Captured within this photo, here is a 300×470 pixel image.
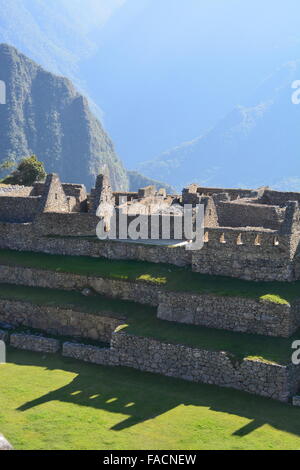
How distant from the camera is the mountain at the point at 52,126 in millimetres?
130000

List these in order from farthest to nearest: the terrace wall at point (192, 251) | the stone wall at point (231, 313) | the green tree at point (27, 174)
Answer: the green tree at point (27, 174) → the terrace wall at point (192, 251) → the stone wall at point (231, 313)

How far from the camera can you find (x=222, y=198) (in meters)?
29.7

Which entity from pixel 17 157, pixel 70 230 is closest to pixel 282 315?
pixel 70 230

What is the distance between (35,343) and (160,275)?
16.1 feet

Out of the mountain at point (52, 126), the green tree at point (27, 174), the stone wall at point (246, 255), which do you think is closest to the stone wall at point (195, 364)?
the stone wall at point (246, 255)

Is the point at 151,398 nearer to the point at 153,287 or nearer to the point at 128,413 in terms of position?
the point at 128,413

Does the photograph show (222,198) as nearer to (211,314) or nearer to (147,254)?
(147,254)

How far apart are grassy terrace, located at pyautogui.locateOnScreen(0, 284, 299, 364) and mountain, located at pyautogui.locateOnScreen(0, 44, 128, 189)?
100450 mm

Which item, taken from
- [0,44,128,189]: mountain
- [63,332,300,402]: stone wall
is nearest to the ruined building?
[63,332,300,402]: stone wall

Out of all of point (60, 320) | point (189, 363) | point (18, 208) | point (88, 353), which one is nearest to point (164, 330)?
point (189, 363)

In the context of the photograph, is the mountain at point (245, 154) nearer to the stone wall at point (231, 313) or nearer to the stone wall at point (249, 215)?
the stone wall at point (249, 215)

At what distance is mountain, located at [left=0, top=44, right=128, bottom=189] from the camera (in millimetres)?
130000

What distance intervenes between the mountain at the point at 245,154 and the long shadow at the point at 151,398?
14155 cm

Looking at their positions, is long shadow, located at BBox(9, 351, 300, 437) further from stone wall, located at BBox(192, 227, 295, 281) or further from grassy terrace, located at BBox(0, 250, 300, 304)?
stone wall, located at BBox(192, 227, 295, 281)
